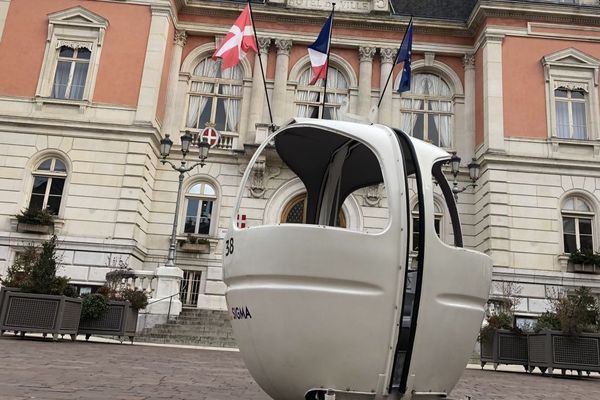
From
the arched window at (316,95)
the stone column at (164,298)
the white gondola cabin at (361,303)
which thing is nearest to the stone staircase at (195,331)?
the stone column at (164,298)

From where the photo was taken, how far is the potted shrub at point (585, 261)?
61.3ft

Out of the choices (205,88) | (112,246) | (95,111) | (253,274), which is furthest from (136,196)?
(253,274)

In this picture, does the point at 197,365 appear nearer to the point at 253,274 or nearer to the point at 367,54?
the point at 253,274

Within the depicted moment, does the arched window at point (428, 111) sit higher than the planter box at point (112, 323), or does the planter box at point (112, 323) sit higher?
the arched window at point (428, 111)

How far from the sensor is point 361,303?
337cm

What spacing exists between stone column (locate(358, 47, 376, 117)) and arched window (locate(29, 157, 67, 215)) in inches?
484

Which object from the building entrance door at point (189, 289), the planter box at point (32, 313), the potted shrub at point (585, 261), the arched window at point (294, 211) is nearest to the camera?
the planter box at point (32, 313)

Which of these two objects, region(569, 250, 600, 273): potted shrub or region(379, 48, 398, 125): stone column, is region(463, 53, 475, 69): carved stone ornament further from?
region(569, 250, 600, 273): potted shrub

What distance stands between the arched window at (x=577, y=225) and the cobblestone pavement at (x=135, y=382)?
11339mm

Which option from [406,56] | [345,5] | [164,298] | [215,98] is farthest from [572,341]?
[345,5]

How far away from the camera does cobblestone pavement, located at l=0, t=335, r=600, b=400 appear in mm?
4816

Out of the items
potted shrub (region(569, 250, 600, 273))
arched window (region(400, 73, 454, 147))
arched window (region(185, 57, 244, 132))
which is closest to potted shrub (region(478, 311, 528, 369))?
potted shrub (region(569, 250, 600, 273))

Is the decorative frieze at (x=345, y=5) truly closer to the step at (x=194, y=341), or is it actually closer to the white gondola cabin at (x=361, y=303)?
the step at (x=194, y=341)

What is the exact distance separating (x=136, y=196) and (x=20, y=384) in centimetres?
1479
